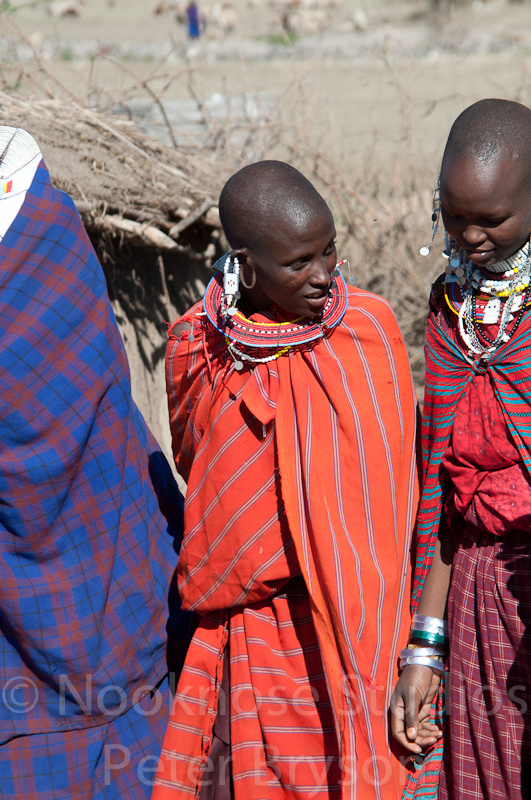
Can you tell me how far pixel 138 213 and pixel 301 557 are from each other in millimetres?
1999

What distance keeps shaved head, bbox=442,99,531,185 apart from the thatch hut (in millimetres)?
1878

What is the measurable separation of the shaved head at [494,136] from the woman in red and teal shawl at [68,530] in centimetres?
107

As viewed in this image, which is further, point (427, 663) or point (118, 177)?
point (118, 177)

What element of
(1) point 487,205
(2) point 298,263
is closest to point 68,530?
(2) point 298,263

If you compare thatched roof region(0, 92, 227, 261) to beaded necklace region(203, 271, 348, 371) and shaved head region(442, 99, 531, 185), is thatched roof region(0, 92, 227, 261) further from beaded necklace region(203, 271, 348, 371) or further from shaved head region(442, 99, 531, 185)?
shaved head region(442, 99, 531, 185)

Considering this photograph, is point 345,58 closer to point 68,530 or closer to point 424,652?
point 68,530

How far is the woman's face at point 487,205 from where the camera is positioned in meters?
1.60

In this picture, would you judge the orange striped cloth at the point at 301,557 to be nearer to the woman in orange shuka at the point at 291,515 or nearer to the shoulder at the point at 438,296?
the woman in orange shuka at the point at 291,515

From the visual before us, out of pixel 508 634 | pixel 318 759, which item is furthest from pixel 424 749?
pixel 508 634

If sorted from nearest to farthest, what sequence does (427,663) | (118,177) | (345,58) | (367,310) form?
(427,663)
(367,310)
(118,177)
(345,58)

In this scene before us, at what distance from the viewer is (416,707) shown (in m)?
1.88

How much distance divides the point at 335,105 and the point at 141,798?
40.3 ft

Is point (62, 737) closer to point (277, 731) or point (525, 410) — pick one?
point (277, 731)

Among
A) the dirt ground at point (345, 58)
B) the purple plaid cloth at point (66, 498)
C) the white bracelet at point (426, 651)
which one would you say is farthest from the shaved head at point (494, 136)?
the dirt ground at point (345, 58)
